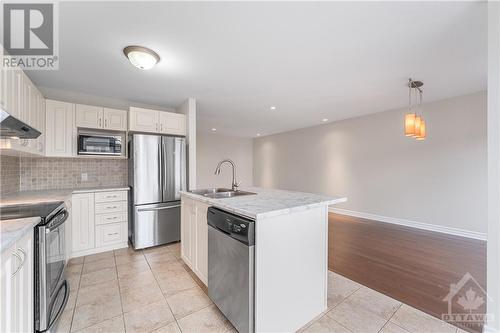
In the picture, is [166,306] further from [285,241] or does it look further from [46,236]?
[285,241]

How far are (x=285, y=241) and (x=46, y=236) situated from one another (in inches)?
70.0

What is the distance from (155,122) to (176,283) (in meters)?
2.39

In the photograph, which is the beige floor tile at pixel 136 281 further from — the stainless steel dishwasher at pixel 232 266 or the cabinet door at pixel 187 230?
the stainless steel dishwasher at pixel 232 266

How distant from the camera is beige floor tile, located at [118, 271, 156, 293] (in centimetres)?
214

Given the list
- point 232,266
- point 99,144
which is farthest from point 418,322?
point 99,144

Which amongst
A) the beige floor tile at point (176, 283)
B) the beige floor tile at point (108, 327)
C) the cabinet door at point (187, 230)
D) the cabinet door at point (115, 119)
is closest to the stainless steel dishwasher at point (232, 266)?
the beige floor tile at point (176, 283)

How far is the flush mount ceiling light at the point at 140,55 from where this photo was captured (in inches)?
79.1

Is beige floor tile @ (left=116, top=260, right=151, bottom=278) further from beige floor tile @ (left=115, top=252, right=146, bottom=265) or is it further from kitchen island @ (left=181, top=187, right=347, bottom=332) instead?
kitchen island @ (left=181, top=187, right=347, bottom=332)

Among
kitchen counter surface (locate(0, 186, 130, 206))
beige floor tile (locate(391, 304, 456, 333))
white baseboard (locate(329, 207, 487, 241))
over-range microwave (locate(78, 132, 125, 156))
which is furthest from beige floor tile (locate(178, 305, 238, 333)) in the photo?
white baseboard (locate(329, 207, 487, 241))

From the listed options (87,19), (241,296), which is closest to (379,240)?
(241,296)

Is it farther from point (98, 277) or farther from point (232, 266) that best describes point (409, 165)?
point (98, 277)

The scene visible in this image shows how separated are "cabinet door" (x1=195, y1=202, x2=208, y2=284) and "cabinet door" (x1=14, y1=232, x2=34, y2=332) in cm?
121

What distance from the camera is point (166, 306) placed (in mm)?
1854

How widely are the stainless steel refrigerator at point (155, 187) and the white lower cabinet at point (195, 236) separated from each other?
821 millimetres
